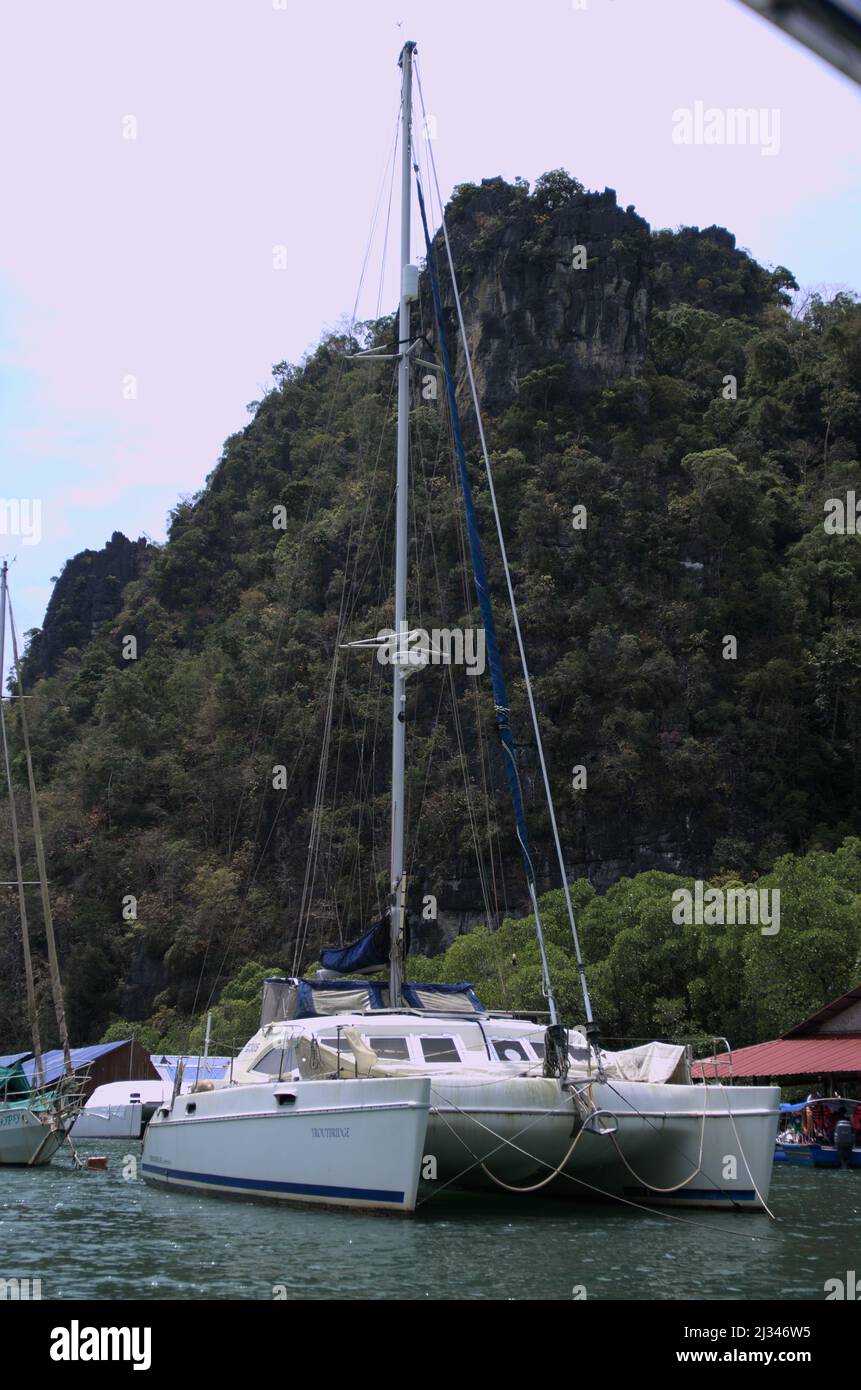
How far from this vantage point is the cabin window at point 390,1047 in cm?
1720

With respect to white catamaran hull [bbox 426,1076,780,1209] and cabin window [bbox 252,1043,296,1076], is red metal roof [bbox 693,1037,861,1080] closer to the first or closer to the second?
white catamaran hull [bbox 426,1076,780,1209]

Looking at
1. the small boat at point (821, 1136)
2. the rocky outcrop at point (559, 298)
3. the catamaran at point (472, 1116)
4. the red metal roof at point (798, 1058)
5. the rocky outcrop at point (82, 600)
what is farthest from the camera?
the rocky outcrop at point (82, 600)

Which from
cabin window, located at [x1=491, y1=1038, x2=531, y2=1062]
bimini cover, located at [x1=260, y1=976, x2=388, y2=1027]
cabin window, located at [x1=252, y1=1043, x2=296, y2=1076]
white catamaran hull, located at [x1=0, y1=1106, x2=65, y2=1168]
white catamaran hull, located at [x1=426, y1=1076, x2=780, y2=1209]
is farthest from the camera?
white catamaran hull, located at [x1=0, y1=1106, x2=65, y2=1168]

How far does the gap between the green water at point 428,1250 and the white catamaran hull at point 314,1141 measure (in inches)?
11.0

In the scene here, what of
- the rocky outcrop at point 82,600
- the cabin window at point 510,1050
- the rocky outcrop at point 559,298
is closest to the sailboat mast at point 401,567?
the cabin window at point 510,1050

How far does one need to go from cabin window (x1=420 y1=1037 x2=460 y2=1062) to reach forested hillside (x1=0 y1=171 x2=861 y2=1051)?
1962cm

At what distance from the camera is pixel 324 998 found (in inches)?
786

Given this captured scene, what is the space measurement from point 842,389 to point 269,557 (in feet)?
118

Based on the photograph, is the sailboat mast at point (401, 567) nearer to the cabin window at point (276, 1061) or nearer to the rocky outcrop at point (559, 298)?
the cabin window at point (276, 1061)

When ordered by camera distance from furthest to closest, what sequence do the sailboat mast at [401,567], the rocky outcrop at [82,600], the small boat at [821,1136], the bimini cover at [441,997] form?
the rocky outcrop at [82,600]
the small boat at [821,1136]
the sailboat mast at [401,567]
the bimini cover at [441,997]

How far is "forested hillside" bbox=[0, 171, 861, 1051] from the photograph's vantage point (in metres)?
53.9

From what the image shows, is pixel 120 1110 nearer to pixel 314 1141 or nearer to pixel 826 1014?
pixel 826 1014

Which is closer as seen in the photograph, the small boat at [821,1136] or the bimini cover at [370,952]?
the bimini cover at [370,952]

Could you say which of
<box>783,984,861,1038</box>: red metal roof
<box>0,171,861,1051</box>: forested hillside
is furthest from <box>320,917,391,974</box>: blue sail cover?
<box>0,171,861,1051</box>: forested hillside
